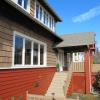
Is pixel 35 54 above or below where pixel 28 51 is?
below

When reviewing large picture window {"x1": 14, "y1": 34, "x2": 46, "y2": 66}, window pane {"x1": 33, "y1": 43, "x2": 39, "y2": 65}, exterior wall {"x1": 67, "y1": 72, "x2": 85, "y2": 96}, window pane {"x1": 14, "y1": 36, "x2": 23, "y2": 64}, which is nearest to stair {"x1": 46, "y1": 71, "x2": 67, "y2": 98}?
exterior wall {"x1": 67, "y1": 72, "x2": 85, "y2": 96}

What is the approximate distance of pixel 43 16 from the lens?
15.6 m

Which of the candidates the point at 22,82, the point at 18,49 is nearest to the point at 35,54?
the point at 18,49

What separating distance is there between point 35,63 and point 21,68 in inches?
100

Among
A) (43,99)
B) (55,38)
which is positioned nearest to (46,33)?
(55,38)

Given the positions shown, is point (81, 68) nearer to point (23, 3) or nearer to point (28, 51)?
point (28, 51)

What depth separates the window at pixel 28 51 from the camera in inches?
415

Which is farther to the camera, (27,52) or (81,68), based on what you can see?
(81,68)

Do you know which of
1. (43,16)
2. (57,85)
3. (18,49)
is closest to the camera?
(18,49)

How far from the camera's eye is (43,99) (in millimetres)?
8039

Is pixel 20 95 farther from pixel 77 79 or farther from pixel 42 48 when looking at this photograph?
pixel 77 79

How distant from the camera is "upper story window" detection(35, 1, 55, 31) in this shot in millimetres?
14652

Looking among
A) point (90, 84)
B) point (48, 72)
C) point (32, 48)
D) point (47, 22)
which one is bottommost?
point (90, 84)

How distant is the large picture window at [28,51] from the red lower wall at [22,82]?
514 mm
